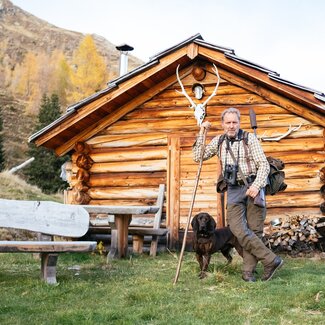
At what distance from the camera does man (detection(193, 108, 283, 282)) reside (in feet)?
20.9

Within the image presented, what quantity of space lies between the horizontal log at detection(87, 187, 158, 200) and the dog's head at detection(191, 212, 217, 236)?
4273mm

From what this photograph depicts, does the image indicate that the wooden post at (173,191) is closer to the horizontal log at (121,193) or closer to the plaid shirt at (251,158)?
the horizontal log at (121,193)

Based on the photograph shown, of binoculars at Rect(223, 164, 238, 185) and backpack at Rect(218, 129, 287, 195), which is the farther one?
backpack at Rect(218, 129, 287, 195)

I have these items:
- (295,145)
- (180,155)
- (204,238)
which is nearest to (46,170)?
(180,155)

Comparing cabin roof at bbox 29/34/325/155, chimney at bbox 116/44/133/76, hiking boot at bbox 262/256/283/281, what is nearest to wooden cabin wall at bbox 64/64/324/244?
cabin roof at bbox 29/34/325/155

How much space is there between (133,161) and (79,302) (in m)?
6.45

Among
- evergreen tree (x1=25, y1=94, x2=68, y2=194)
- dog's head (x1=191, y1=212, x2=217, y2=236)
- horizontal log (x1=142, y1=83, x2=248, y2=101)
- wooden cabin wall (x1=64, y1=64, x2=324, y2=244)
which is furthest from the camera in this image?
evergreen tree (x1=25, y1=94, x2=68, y2=194)

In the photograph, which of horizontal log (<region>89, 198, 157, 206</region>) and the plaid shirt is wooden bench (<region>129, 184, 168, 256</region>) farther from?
the plaid shirt

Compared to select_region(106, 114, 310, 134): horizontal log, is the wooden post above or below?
below

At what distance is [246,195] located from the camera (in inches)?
255

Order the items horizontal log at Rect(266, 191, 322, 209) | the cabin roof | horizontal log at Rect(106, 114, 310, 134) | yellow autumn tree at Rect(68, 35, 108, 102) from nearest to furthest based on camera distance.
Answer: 1. the cabin roof
2. horizontal log at Rect(266, 191, 322, 209)
3. horizontal log at Rect(106, 114, 310, 134)
4. yellow autumn tree at Rect(68, 35, 108, 102)

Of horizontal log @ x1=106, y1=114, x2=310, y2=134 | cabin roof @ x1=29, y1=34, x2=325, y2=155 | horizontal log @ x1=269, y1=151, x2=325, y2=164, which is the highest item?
cabin roof @ x1=29, y1=34, x2=325, y2=155

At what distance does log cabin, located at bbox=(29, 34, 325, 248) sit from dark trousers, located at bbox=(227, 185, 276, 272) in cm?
366

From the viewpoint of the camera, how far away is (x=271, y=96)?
10.5 metres
